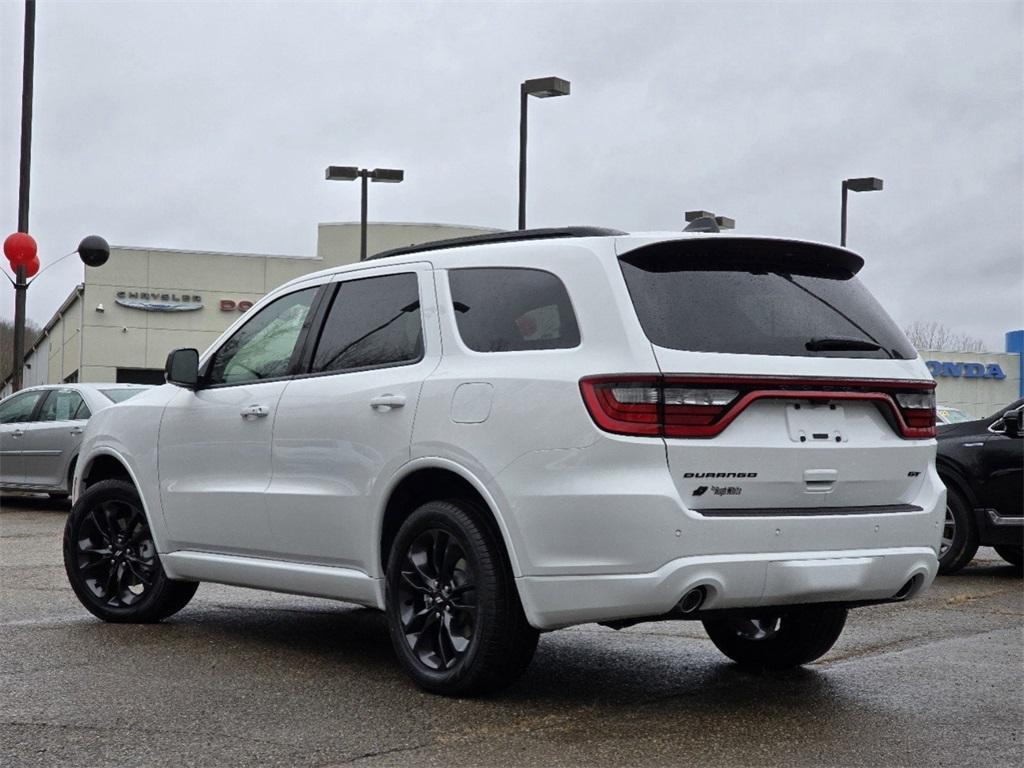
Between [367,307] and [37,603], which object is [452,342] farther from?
[37,603]

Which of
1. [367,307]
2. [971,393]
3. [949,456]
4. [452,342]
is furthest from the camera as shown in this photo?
[971,393]

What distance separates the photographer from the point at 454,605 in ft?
18.9

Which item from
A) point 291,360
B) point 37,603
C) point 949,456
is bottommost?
point 37,603

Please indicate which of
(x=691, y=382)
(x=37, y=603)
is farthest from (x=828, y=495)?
(x=37, y=603)

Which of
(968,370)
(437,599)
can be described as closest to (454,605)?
(437,599)

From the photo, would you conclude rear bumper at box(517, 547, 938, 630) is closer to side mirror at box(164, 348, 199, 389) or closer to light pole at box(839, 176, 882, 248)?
side mirror at box(164, 348, 199, 389)

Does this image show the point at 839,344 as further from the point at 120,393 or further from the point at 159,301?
the point at 159,301

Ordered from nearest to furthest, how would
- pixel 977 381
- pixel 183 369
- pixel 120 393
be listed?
pixel 183 369
pixel 120 393
pixel 977 381

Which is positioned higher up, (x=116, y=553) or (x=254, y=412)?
(x=254, y=412)

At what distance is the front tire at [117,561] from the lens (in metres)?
7.74

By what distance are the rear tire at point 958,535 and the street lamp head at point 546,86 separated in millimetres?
12332

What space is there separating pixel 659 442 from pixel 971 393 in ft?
174

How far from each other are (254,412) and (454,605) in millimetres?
1632

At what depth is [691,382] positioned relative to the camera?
523 cm
